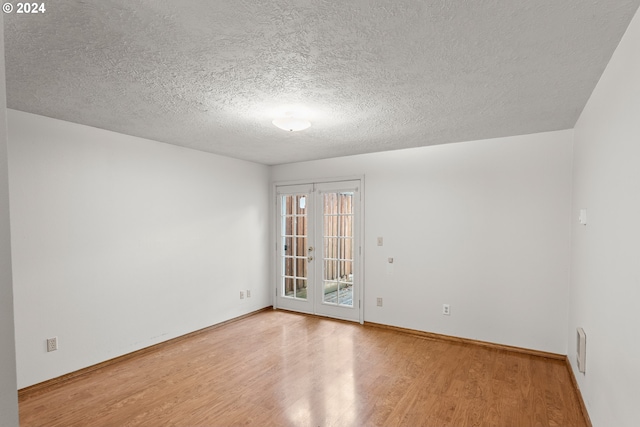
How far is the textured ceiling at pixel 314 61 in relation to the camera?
1.52 metres

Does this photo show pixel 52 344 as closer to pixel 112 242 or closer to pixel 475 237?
pixel 112 242

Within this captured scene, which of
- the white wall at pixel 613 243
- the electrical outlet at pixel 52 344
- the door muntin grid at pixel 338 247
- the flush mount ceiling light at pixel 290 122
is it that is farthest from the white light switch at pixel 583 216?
the electrical outlet at pixel 52 344

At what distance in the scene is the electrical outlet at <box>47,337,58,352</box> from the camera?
2.99 meters

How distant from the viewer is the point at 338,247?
5047mm

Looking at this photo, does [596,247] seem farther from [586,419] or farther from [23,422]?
[23,422]

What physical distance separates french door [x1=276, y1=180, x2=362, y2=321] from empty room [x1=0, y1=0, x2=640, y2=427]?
34mm

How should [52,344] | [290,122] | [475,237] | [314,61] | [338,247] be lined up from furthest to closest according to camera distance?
[338,247] < [475,237] < [52,344] < [290,122] < [314,61]

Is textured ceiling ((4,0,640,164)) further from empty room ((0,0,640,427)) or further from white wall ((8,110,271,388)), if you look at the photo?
white wall ((8,110,271,388))

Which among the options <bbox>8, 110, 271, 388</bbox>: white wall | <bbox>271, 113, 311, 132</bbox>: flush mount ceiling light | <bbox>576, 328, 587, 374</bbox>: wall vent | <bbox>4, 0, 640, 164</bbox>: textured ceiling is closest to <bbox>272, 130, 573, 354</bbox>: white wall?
<bbox>4, 0, 640, 164</bbox>: textured ceiling

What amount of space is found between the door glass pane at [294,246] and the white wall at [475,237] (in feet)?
3.58

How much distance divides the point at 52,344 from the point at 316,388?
2442 mm

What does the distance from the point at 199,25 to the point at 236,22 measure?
0.62ft

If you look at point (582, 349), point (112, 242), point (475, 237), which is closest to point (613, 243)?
point (582, 349)

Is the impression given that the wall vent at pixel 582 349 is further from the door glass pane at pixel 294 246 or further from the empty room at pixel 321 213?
the door glass pane at pixel 294 246
